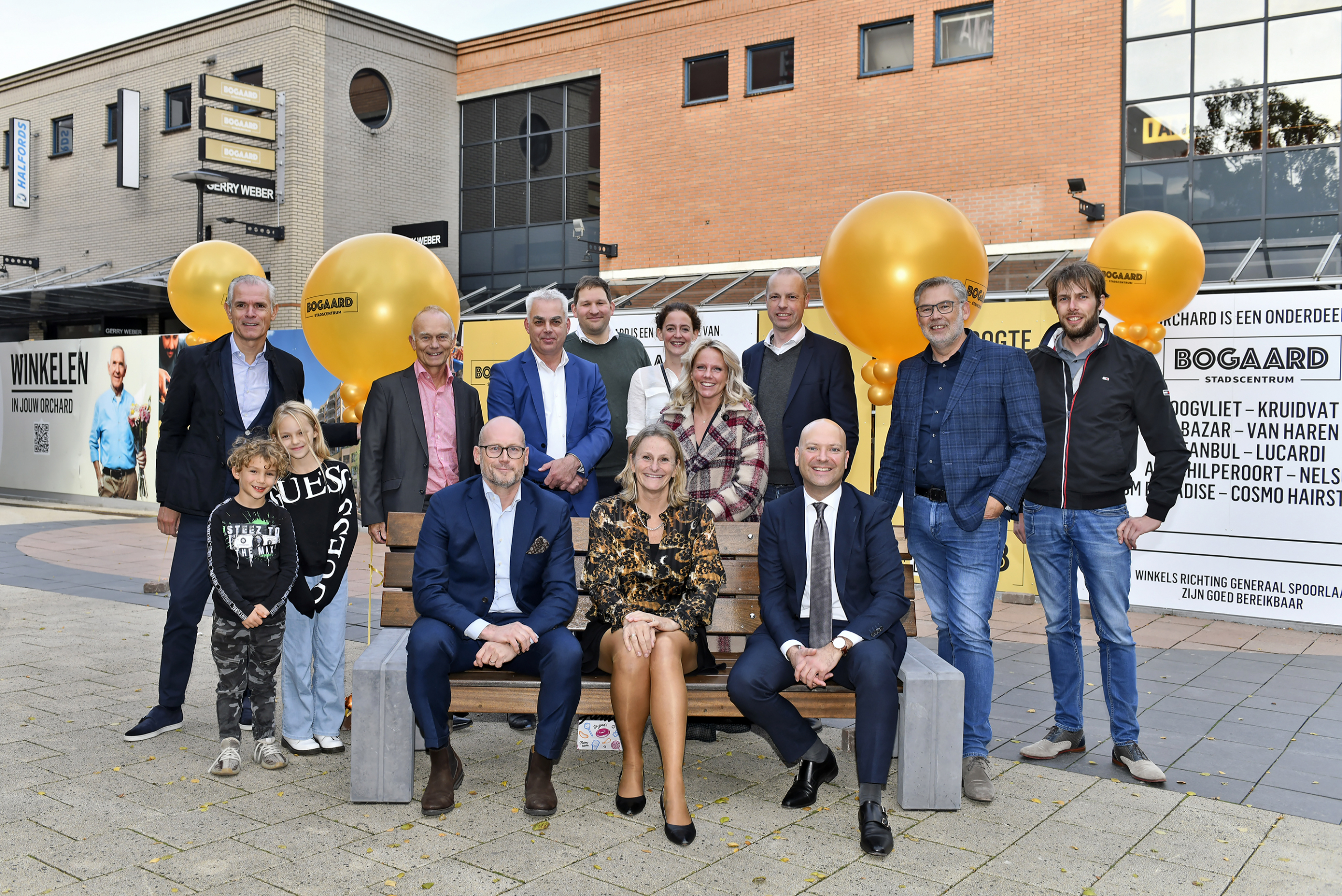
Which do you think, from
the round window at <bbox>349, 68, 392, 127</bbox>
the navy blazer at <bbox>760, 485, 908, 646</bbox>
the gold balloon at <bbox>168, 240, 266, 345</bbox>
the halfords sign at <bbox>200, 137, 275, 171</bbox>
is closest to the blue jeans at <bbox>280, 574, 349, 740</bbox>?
the navy blazer at <bbox>760, 485, 908, 646</bbox>

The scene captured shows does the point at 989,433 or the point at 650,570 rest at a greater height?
the point at 989,433

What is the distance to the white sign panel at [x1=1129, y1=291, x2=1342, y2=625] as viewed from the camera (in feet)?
25.4

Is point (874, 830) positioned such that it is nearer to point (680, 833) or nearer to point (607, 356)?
point (680, 833)

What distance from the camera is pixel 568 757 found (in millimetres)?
4852

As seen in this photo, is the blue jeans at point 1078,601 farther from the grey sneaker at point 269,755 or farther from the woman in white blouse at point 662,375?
the grey sneaker at point 269,755

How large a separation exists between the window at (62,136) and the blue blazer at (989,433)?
29184 mm

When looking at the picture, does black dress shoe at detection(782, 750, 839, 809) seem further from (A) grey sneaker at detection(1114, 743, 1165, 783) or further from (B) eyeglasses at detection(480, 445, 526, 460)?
(B) eyeglasses at detection(480, 445, 526, 460)

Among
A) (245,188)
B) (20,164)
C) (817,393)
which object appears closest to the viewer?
(817,393)

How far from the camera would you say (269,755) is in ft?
15.1

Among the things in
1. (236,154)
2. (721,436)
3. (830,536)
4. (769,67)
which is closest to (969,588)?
(830,536)

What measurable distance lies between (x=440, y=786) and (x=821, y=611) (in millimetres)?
1645

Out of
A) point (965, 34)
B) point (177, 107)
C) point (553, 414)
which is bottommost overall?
point (553, 414)

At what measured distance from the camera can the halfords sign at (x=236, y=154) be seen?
21.5m

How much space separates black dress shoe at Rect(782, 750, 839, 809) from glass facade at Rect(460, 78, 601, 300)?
1917 cm
